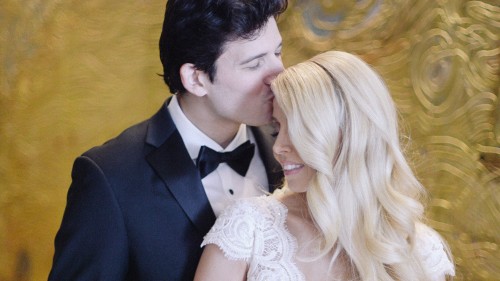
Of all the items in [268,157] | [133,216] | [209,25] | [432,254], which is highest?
[209,25]

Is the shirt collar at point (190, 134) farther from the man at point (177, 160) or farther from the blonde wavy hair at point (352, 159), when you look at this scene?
the blonde wavy hair at point (352, 159)

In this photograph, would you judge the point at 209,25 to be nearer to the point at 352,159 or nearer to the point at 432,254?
the point at 352,159

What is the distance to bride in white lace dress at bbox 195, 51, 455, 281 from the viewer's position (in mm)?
1416

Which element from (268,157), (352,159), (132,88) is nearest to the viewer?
(352,159)

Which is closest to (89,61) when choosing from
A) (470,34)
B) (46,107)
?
(46,107)

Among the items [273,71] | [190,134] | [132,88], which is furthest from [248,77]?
[132,88]

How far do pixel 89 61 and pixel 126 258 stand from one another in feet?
4.43

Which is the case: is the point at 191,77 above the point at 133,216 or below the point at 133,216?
above

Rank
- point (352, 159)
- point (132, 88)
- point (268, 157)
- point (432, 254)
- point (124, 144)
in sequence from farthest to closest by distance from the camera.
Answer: point (132, 88)
point (268, 157)
point (124, 144)
point (432, 254)
point (352, 159)

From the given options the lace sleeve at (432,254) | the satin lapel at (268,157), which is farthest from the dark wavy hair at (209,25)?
the lace sleeve at (432,254)

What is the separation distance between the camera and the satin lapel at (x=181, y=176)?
1596mm

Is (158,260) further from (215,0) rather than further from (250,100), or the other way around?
(215,0)

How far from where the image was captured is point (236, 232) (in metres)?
1.46

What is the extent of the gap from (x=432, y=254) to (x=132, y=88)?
5.23ft
